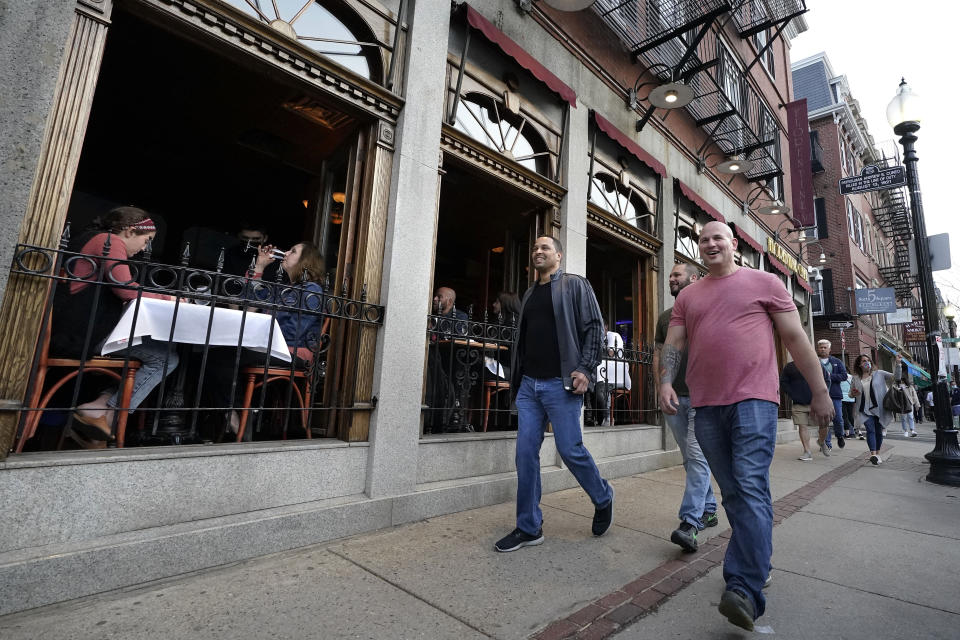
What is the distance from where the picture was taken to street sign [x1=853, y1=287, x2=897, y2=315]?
1930 cm

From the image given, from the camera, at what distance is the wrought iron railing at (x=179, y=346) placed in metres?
2.65

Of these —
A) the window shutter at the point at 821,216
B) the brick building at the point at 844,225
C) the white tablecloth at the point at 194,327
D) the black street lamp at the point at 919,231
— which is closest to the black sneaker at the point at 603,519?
the white tablecloth at the point at 194,327

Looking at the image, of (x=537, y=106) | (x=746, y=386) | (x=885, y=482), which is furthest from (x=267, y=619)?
(x=885, y=482)

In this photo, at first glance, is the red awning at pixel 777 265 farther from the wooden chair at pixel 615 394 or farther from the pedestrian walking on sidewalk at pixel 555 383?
the pedestrian walking on sidewalk at pixel 555 383

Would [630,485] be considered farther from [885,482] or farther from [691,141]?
[691,141]

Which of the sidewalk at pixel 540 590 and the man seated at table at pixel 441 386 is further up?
the man seated at table at pixel 441 386

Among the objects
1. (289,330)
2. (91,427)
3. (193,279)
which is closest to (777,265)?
(289,330)

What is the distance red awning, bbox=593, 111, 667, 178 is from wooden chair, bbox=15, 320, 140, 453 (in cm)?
610

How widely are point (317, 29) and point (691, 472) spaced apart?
15.4 feet

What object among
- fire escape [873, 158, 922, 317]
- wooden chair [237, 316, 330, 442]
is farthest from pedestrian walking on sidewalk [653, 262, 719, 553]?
fire escape [873, 158, 922, 317]

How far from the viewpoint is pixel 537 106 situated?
5.85 m

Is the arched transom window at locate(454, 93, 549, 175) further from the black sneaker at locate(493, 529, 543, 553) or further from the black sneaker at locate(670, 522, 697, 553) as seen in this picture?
the black sneaker at locate(670, 522, 697, 553)

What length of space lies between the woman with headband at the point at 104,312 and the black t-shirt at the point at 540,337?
7.80ft

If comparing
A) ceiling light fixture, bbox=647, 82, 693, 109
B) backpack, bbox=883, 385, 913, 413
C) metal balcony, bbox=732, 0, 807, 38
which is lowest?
backpack, bbox=883, 385, 913, 413
